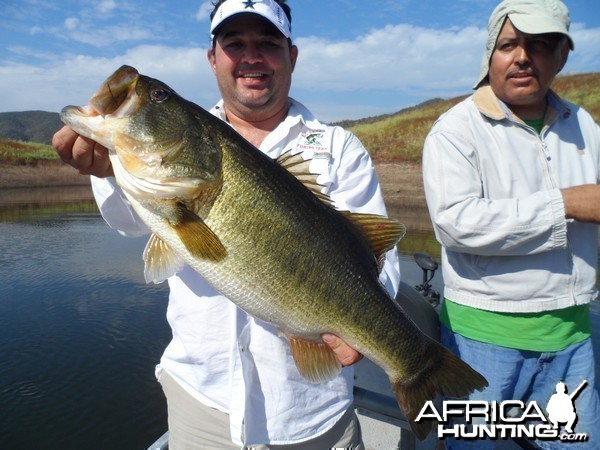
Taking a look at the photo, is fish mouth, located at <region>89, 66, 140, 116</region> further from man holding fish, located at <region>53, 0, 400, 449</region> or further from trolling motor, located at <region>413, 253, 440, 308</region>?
trolling motor, located at <region>413, 253, 440, 308</region>

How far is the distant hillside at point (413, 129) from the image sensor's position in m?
26.6

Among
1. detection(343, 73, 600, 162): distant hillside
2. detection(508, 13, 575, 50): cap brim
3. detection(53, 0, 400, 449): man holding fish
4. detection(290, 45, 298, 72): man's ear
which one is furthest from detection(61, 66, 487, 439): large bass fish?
detection(343, 73, 600, 162): distant hillside

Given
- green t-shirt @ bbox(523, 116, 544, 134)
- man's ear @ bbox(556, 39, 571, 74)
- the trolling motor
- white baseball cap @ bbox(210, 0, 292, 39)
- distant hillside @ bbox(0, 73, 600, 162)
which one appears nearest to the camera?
white baseball cap @ bbox(210, 0, 292, 39)

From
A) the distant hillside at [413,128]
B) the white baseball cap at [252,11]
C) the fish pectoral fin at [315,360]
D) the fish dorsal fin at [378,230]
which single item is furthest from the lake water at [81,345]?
the distant hillside at [413,128]

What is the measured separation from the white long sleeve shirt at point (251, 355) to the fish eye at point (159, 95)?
0.70 meters

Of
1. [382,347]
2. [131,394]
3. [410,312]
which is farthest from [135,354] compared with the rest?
[382,347]

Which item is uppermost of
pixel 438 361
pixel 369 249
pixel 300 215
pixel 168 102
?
pixel 168 102

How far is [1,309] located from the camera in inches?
351

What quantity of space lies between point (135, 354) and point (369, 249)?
6.44 m

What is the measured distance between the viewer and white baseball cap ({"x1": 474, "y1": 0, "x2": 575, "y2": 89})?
2.81 metres

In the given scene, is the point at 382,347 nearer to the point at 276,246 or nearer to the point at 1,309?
the point at 276,246

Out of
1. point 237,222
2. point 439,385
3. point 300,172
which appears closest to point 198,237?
point 237,222

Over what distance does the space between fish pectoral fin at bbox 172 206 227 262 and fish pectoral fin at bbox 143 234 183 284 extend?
21 cm

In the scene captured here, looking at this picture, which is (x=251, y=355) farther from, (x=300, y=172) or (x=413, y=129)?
(x=413, y=129)
